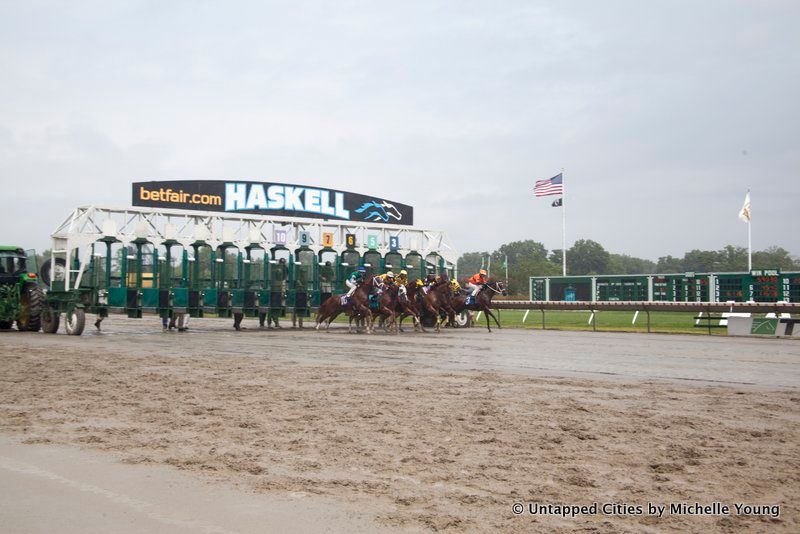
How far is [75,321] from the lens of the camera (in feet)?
71.3

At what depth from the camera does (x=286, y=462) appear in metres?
5.34

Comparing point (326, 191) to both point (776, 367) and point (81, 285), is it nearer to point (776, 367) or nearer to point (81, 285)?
point (81, 285)

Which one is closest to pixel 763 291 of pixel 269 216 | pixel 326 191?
pixel 326 191

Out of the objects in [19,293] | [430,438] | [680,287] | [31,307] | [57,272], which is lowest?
[430,438]

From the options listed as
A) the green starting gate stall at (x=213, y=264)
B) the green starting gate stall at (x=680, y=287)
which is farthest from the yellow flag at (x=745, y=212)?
the green starting gate stall at (x=213, y=264)

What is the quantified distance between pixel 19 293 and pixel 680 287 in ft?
101

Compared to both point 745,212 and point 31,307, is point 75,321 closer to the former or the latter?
point 31,307

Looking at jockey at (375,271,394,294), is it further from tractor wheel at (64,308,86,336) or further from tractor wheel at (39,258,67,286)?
tractor wheel at (39,258,67,286)

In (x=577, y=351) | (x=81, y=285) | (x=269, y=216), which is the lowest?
(x=577, y=351)

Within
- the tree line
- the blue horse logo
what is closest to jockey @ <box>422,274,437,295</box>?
the blue horse logo

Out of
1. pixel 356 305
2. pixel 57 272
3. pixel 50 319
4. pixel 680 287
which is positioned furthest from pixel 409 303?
pixel 680 287

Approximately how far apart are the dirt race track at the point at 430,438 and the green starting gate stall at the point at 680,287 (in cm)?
2285

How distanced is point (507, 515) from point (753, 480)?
189 cm

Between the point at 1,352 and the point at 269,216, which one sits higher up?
the point at 269,216
